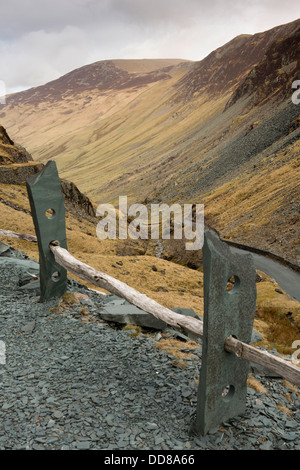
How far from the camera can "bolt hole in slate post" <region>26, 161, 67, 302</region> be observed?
30.9 feet

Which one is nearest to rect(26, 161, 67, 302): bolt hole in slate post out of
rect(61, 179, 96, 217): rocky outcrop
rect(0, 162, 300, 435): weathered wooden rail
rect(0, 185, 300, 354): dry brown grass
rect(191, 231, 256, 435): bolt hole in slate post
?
rect(0, 162, 300, 435): weathered wooden rail

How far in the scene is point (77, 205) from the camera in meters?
49.8

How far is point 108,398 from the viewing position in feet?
18.7

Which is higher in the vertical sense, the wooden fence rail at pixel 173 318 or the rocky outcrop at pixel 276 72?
the rocky outcrop at pixel 276 72

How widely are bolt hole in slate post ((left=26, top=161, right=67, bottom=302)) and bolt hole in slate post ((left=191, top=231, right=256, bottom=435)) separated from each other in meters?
6.03

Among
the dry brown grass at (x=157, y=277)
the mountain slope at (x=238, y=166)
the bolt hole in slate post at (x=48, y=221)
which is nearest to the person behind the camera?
the bolt hole in slate post at (x=48, y=221)

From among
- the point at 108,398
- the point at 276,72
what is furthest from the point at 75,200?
the point at 276,72

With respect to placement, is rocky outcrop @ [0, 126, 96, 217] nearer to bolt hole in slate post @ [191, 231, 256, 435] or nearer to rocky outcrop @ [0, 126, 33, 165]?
rocky outcrop @ [0, 126, 33, 165]

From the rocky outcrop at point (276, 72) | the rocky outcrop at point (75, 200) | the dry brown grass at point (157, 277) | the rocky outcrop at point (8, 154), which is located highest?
the rocky outcrop at point (276, 72)

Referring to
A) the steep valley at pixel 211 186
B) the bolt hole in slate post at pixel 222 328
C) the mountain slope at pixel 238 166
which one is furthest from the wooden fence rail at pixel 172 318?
the mountain slope at pixel 238 166

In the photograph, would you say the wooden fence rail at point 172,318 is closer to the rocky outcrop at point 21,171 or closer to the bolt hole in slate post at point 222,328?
the bolt hole in slate post at point 222,328

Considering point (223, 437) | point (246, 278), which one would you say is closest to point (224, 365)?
point (223, 437)

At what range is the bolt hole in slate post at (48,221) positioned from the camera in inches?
370

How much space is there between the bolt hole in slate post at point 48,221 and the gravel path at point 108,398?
1566mm
